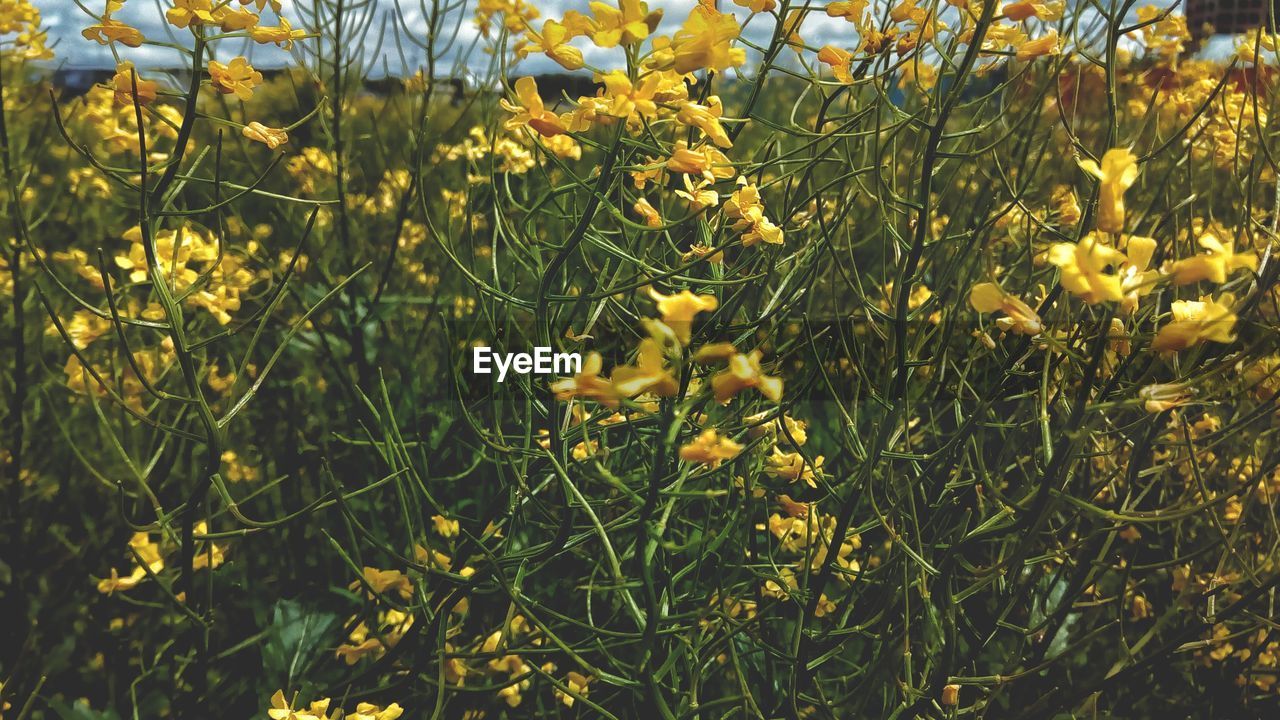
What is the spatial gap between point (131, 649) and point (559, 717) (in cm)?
102

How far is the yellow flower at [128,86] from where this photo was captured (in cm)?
95

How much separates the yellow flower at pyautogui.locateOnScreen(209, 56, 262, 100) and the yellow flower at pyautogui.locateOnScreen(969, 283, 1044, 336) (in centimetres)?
80

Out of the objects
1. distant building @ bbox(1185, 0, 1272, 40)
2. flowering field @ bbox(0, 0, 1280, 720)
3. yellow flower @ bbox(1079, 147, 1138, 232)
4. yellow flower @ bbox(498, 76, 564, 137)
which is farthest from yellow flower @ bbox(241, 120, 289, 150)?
distant building @ bbox(1185, 0, 1272, 40)

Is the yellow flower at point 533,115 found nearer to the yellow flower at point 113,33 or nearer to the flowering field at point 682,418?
the flowering field at point 682,418

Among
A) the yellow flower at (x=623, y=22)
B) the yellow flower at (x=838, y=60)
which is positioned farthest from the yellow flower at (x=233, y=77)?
the yellow flower at (x=838, y=60)

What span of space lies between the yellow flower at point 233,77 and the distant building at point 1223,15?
6.13ft

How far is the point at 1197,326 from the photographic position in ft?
2.24

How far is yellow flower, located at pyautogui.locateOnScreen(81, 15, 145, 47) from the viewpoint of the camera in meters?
0.95

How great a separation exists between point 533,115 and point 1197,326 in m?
0.64

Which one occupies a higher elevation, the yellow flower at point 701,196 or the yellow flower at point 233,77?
the yellow flower at point 233,77

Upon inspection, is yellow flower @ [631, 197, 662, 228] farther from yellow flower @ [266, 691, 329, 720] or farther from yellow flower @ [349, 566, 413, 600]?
yellow flower @ [266, 691, 329, 720]

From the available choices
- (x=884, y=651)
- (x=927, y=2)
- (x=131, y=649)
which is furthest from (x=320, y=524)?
(x=927, y=2)

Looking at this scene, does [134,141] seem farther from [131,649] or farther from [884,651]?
[884,651]

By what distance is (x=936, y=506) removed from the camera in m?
1.17
